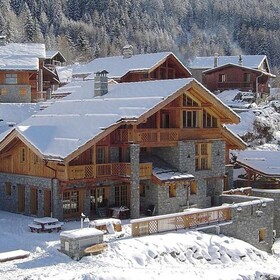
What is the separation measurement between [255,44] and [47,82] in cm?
9890

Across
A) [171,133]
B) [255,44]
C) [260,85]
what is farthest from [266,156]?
[255,44]

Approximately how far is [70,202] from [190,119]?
7600 mm

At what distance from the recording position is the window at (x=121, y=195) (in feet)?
102

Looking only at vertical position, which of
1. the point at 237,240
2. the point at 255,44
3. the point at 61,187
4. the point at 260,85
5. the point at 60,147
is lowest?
the point at 237,240

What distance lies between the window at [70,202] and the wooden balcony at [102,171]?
1.23 meters

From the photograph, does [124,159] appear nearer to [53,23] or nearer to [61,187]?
[61,187]

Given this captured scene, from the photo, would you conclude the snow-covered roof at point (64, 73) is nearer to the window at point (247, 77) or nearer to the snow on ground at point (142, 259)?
the window at point (247, 77)

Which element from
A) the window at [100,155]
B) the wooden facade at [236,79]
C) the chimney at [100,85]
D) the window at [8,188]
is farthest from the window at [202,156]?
the wooden facade at [236,79]

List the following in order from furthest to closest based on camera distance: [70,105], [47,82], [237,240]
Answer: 1. [47,82]
2. [70,105]
3. [237,240]

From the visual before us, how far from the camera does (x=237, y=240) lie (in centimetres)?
2803

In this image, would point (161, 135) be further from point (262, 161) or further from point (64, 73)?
point (64, 73)

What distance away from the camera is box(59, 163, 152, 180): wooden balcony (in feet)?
92.0

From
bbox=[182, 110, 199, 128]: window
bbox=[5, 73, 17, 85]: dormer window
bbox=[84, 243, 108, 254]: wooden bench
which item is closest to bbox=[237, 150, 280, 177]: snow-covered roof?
bbox=[182, 110, 199, 128]: window

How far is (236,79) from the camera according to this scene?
64.8 meters
